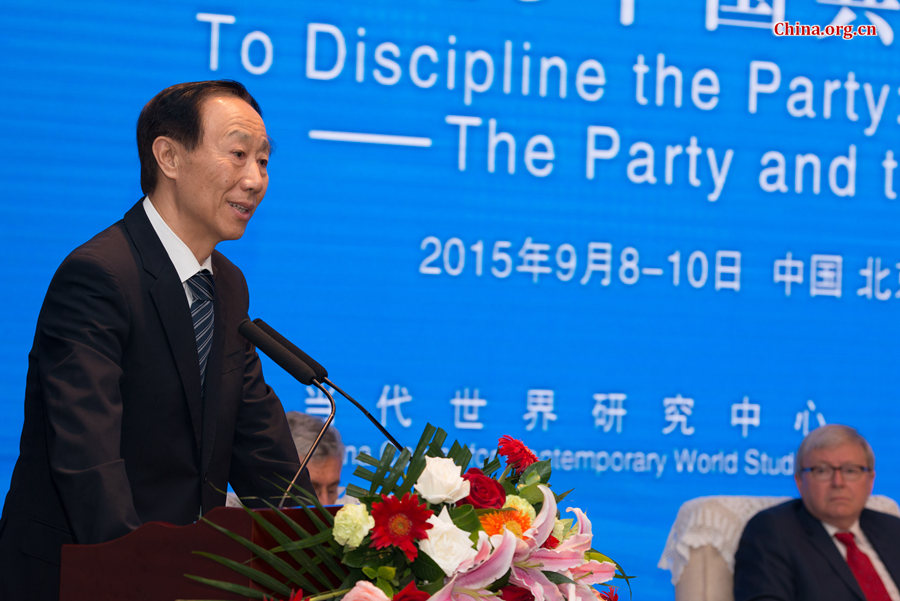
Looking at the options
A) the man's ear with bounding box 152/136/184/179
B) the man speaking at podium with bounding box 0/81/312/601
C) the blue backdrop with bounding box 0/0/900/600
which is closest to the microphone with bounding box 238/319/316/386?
the man speaking at podium with bounding box 0/81/312/601

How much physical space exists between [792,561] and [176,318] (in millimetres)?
2572

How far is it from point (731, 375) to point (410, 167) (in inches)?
55.5

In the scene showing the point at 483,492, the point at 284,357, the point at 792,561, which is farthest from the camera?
the point at 792,561

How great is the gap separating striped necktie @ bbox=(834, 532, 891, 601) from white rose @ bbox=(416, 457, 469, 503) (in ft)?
9.34

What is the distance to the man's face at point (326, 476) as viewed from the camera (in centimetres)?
313

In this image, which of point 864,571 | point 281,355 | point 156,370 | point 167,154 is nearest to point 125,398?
point 156,370

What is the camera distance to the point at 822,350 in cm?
395

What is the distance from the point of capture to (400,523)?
1042 millimetres

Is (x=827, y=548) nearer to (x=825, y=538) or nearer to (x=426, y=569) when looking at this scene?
(x=825, y=538)

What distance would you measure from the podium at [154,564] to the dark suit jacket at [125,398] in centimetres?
30

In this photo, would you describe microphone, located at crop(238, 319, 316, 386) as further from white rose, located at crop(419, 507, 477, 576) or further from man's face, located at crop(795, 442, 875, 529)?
man's face, located at crop(795, 442, 875, 529)

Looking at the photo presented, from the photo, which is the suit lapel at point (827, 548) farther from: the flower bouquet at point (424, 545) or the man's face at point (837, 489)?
the flower bouquet at point (424, 545)

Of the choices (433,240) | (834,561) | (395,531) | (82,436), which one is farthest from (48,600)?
(834,561)

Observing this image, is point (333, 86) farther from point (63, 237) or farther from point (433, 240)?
point (63, 237)
